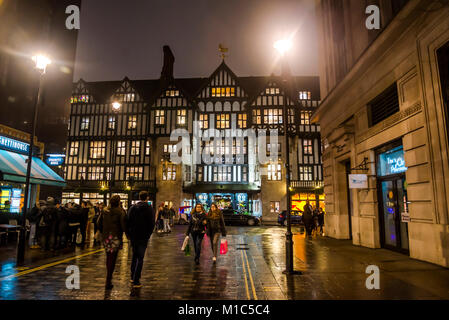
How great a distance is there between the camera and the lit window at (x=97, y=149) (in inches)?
1399

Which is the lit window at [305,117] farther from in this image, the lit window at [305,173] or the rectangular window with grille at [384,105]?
the rectangular window with grille at [384,105]

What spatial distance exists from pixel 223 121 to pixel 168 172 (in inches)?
366

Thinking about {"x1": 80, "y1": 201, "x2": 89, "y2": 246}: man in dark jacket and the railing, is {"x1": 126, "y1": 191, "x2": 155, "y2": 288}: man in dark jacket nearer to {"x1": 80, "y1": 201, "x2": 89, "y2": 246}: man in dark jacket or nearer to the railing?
{"x1": 80, "y1": 201, "x2": 89, "y2": 246}: man in dark jacket

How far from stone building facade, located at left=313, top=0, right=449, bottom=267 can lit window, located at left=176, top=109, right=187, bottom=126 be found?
69.3 ft

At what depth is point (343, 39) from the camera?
1505 centimetres

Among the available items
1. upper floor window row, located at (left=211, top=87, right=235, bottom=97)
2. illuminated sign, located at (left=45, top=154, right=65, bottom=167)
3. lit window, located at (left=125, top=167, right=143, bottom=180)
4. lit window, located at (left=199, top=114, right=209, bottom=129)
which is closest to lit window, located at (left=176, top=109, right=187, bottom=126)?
lit window, located at (left=199, top=114, right=209, bottom=129)

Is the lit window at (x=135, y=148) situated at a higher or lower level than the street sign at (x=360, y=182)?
higher

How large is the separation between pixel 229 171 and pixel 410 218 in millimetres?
25635

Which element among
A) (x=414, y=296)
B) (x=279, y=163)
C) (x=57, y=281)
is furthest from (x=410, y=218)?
(x=279, y=163)

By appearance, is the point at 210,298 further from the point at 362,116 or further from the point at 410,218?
the point at 362,116

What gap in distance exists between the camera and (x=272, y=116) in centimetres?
3422

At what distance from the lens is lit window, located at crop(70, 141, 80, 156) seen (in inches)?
1405

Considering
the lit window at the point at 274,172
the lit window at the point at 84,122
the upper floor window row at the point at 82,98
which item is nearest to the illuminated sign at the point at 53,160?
the lit window at the point at 84,122

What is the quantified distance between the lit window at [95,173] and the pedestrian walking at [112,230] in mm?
32103
